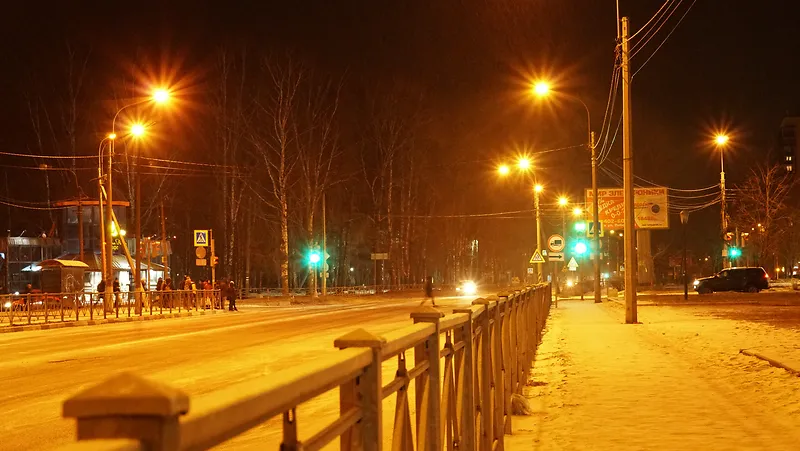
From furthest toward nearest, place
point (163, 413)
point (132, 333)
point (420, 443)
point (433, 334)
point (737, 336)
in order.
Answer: point (132, 333) → point (737, 336) → point (433, 334) → point (420, 443) → point (163, 413)

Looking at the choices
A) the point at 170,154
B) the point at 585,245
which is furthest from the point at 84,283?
the point at 585,245

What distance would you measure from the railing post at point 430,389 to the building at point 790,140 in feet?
588

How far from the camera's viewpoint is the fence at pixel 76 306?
103 ft

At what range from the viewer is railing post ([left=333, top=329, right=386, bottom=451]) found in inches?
133

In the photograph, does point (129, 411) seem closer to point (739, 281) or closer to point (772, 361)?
point (772, 361)

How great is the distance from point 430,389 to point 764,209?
58.0m

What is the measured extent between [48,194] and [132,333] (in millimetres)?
38108

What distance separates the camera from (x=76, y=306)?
32594 millimetres

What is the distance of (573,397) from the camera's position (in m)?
11.7

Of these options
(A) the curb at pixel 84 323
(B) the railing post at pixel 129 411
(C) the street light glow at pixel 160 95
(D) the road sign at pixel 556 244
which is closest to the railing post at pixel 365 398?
(B) the railing post at pixel 129 411

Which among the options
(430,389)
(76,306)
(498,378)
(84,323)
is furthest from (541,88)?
(430,389)

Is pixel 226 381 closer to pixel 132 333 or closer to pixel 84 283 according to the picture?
pixel 132 333

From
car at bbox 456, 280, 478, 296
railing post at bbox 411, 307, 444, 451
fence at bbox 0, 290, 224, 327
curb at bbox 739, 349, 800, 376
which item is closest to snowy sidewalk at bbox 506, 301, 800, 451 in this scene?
curb at bbox 739, 349, 800, 376

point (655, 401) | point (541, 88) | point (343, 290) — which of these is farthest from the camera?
point (343, 290)
